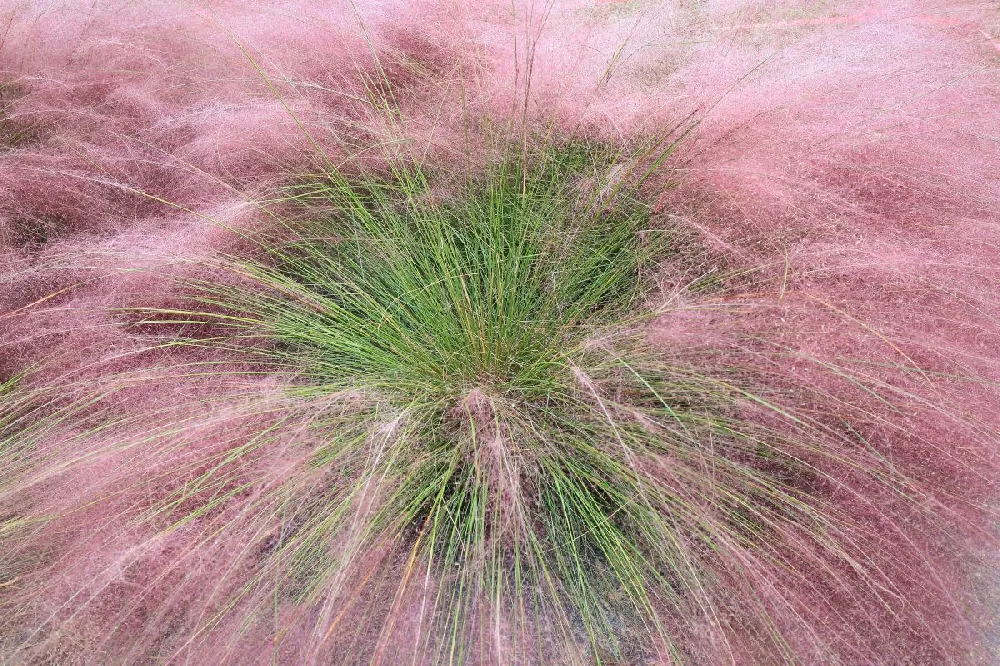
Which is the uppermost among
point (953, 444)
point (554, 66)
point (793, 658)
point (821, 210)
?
point (554, 66)

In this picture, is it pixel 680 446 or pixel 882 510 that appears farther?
pixel 680 446

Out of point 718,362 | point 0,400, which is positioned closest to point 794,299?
point 718,362

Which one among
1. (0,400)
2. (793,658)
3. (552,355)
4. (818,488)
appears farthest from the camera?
(0,400)

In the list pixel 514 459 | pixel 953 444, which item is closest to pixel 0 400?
pixel 514 459

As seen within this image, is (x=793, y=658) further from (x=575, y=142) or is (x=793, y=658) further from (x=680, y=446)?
(x=575, y=142)

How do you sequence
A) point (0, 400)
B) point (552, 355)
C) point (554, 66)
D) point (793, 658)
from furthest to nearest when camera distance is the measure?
point (554, 66)
point (0, 400)
point (552, 355)
point (793, 658)

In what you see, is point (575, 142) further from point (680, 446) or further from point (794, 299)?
point (680, 446)

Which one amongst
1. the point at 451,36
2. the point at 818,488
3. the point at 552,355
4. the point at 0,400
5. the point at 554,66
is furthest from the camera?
the point at 451,36

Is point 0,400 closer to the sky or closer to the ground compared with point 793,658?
closer to the sky

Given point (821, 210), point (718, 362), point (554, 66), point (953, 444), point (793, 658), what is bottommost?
point (793, 658)
